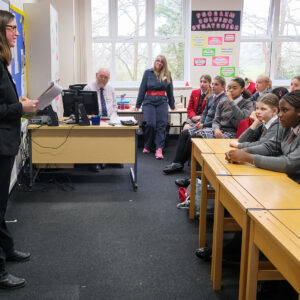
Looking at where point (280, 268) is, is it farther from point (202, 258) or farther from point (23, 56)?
point (23, 56)

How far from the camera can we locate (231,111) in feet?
14.3

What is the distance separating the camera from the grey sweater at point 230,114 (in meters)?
4.18

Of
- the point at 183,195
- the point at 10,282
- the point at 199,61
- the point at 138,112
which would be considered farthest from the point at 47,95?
the point at 199,61

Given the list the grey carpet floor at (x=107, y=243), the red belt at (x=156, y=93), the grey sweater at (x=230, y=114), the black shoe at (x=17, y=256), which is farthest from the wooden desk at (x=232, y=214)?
the red belt at (x=156, y=93)

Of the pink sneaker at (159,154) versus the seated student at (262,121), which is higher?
the seated student at (262,121)

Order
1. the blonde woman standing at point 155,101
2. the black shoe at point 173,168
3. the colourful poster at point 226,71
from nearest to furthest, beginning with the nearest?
the black shoe at point 173,168 < the blonde woman standing at point 155,101 < the colourful poster at point 226,71

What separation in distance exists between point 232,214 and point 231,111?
8.20ft

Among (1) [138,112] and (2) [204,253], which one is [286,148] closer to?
(2) [204,253]

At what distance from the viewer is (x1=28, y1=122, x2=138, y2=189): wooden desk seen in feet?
13.9

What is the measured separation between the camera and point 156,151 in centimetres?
589

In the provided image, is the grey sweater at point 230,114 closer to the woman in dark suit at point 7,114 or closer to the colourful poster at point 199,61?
the woman in dark suit at point 7,114

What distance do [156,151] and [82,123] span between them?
1857 millimetres

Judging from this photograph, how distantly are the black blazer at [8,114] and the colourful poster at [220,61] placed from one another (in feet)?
16.9

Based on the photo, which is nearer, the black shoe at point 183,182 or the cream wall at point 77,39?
the black shoe at point 183,182
